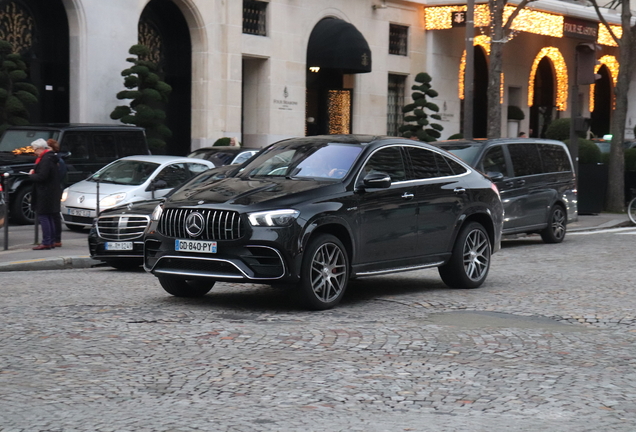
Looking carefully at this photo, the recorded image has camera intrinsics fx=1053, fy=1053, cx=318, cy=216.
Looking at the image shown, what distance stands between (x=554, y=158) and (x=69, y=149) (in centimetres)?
941

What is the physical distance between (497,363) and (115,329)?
120 inches

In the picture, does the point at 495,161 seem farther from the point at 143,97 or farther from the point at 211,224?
the point at 143,97

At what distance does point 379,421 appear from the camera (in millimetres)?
5633

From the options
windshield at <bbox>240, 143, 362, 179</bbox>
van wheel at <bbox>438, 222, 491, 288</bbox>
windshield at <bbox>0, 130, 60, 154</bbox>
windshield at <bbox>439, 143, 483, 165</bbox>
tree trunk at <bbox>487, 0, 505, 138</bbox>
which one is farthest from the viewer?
tree trunk at <bbox>487, 0, 505, 138</bbox>

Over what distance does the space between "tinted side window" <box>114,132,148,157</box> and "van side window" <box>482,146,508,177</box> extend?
8.04 meters

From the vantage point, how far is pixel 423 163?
1126 cm

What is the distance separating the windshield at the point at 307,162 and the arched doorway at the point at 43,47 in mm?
17731

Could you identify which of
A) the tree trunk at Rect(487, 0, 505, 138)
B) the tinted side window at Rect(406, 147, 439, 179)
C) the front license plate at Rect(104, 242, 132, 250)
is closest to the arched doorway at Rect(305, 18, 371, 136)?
the tree trunk at Rect(487, 0, 505, 138)

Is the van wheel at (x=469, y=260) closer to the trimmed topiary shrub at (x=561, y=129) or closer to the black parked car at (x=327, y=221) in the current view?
the black parked car at (x=327, y=221)

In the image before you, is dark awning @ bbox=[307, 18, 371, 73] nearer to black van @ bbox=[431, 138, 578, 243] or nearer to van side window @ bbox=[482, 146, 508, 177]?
black van @ bbox=[431, 138, 578, 243]

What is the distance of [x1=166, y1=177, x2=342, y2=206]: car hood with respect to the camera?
947 cm

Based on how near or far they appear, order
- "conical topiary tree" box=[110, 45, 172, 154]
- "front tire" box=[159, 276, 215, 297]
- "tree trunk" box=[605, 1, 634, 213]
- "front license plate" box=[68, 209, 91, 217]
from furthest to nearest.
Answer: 1. "tree trunk" box=[605, 1, 634, 213]
2. "conical topiary tree" box=[110, 45, 172, 154]
3. "front license plate" box=[68, 209, 91, 217]
4. "front tire" box=[159, 276, 215, 297]

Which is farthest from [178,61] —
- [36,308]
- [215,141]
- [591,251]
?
[36,308]

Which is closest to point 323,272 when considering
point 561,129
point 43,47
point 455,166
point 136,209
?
point 455,166
